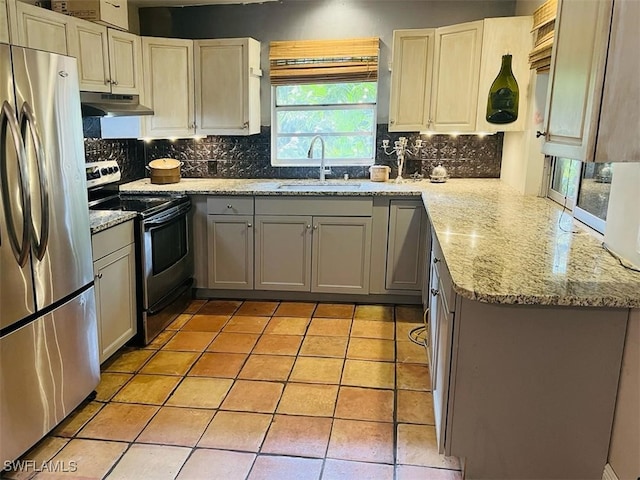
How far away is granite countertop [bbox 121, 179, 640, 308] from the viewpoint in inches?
66.2

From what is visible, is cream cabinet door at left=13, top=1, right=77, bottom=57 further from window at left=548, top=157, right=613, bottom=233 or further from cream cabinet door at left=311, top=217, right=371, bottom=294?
window at left=548, top=157, right=613, bottom=233

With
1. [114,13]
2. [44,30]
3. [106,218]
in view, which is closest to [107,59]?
[114,13]

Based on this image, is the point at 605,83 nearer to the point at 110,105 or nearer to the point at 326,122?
the point at 110,105

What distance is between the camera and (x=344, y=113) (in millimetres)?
4359

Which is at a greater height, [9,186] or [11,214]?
[9,186]

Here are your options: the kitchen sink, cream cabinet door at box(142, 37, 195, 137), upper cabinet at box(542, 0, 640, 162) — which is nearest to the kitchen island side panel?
upper cabinet at box(542, 0, 640, 162)

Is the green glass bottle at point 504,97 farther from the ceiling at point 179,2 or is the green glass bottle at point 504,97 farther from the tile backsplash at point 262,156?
the ceiling at point 179,2

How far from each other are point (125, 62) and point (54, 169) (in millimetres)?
1752

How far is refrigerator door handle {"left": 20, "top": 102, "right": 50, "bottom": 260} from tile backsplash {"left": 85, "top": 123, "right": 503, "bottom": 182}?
2017 millimetres

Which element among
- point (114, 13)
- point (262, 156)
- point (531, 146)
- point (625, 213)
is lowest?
point (625, 213)

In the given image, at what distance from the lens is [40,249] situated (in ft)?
6.80

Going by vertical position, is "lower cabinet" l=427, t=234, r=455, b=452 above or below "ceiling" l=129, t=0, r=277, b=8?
below

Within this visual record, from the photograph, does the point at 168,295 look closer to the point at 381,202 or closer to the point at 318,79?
the point at 381,202

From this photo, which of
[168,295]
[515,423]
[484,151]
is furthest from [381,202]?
[515,423]
